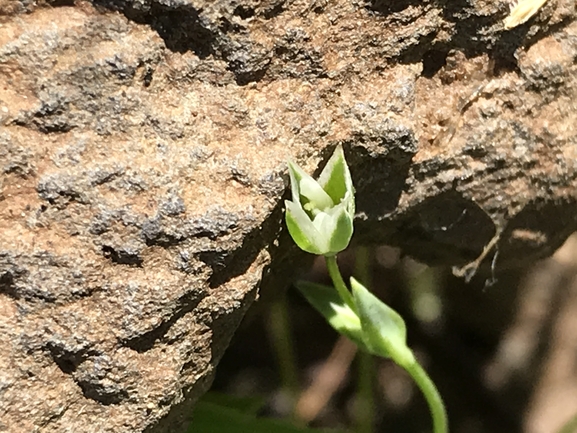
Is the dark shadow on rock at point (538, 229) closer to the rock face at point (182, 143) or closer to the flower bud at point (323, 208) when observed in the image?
the rock face at point (182, 143)

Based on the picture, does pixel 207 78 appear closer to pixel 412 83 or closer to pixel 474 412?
pixel 412 83

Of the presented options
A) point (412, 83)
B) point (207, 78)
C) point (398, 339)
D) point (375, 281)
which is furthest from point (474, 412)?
point (207, 78)

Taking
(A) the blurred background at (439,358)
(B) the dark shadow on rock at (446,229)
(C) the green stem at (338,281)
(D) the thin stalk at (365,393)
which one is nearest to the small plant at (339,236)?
(C) the green stem at (338,281)

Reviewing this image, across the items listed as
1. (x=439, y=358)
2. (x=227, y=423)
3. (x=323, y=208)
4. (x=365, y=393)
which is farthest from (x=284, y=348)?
(x=323, y=208)

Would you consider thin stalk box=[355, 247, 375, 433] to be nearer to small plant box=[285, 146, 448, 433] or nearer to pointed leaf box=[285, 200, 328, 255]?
small plant box=[285, 146, 448, 433]

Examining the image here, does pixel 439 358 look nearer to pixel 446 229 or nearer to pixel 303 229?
pixel 446 229
